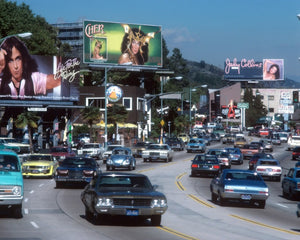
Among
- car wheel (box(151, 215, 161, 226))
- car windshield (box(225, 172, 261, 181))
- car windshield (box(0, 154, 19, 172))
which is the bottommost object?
car wheel (box(151, 215, 161, 226))

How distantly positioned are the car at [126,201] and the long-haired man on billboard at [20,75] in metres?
63.0

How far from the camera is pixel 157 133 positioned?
105 metres

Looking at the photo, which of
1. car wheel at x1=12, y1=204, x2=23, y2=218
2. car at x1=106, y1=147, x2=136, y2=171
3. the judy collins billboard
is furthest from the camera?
the judy collins billboard

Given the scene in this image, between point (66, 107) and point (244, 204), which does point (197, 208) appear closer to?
point (244, 204)

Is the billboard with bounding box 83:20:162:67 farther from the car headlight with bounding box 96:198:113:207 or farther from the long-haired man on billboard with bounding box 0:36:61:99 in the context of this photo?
the car headlight with bounding box 96:198:113:207

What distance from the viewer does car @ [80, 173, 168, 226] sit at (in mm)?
18078

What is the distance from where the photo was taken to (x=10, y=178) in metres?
19.4

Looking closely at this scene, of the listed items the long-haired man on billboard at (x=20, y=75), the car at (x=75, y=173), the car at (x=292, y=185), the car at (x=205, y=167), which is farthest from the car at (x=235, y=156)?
the long-haired man on billboard at (x=20, y=75)

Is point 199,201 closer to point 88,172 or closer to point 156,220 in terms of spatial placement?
point 88,172

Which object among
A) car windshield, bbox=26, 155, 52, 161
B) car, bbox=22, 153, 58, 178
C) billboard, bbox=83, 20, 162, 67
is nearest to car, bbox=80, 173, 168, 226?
car, bbox=22, 153, 58, 178

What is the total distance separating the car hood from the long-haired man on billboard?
6175 cm

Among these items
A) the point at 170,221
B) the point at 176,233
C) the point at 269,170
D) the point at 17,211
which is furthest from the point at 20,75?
the point at 176,233

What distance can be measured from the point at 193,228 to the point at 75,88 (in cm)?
6794

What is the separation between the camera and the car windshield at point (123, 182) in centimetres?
1938
